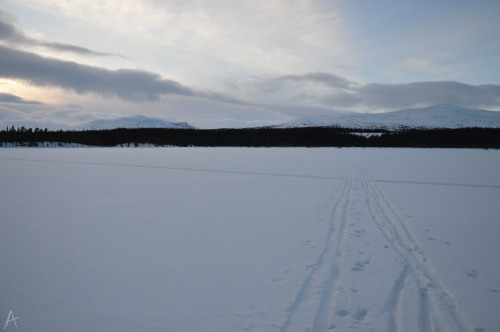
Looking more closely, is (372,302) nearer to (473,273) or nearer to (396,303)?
(396,303)

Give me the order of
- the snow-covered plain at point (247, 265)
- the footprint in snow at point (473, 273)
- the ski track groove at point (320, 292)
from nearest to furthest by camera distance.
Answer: the ski track groove at point (320, 292)
the snow-covered plain at point (247, 265)
the footprint in snow at point (473, 273)

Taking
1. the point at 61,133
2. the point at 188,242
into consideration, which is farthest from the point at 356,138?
the point at 188,242

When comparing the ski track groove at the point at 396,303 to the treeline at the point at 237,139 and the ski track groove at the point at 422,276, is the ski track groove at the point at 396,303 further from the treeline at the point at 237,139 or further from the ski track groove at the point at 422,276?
the treeline at the point at 237,139

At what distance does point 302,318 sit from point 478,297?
249 cm

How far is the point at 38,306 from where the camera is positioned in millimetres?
3363

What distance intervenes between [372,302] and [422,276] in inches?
49.4

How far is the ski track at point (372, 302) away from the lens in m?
3.12

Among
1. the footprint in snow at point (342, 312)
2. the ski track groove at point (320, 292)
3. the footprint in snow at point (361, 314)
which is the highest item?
the ski track groove at point (320, 292)

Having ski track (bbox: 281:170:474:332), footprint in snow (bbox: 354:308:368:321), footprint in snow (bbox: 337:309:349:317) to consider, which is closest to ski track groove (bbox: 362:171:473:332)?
ski track (bbox: 281:170:474:332)

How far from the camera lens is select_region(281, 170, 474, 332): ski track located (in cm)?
312

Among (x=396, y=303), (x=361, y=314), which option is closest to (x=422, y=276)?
(x=396, y=303)

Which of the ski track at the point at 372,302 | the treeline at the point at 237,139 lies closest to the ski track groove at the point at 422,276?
the ski track at the point at 372,302

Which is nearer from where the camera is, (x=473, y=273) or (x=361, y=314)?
(x=361, y=314)

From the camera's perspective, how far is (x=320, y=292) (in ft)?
12.1
